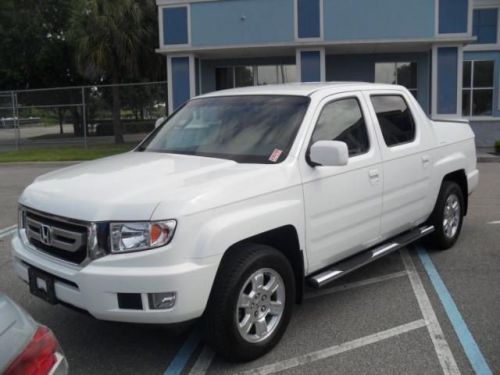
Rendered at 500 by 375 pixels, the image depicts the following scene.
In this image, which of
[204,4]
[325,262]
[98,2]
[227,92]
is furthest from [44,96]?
[325,262]

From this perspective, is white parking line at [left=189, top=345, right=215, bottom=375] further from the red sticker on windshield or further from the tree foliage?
the tree foliage

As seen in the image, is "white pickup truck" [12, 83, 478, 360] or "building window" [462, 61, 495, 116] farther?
"building window" [462, 61, 495, 116]

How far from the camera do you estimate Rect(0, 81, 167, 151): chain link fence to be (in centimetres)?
2183

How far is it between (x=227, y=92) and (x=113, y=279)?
249cm

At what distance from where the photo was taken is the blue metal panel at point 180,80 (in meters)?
18.3

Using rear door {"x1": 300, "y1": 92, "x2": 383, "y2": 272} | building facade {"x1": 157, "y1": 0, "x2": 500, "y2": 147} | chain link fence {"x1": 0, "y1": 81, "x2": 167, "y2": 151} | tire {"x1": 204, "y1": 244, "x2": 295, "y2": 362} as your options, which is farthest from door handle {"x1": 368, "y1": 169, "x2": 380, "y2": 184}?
chain link fence {"x1": 0, "y1": 81, "x2": 167, "y2": 151}

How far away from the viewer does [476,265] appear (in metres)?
5.80

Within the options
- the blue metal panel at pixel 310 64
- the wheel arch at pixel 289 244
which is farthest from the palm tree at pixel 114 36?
the wheel arch at pixel 289 244

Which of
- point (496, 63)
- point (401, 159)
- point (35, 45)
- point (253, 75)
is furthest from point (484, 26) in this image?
point (35, 45)

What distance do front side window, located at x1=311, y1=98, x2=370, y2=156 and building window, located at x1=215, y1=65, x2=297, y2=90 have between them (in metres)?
15.0

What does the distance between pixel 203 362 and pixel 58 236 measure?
4.14 feet

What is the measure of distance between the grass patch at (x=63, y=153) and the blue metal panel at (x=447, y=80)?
34.3ft

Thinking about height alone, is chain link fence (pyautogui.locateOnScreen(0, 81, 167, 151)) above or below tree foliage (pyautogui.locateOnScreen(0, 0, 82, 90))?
below

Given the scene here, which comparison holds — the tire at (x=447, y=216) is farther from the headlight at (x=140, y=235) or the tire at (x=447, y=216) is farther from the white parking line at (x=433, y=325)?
the headlight at (x=140, y=235)
